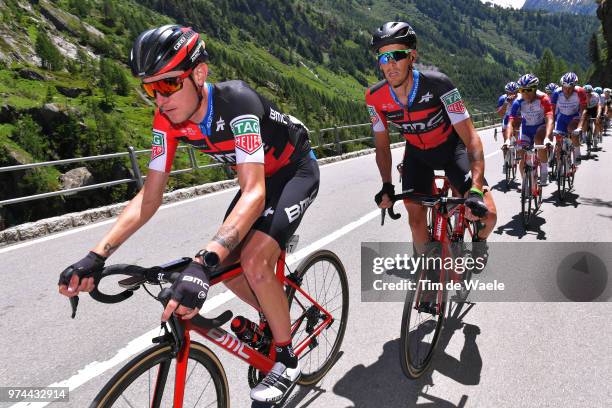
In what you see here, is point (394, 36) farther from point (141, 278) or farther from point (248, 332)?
point (141, 278)

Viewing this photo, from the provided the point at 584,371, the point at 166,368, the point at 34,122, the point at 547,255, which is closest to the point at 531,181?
the point at 547,255

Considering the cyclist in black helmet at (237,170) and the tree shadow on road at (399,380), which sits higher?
the cyclist in black helmet at (237,170)

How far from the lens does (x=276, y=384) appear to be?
2.67 meters

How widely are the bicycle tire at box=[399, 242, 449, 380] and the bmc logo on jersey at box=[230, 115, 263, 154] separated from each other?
158 centimetres

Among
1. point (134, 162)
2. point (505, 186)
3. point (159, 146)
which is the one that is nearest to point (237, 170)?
point (159, 146)

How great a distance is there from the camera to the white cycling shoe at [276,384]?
2.61m

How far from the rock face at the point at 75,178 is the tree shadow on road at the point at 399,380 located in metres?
11.6

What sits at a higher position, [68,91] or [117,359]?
[68,91]

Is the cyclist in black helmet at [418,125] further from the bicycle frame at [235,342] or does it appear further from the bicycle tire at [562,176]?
the bicycle tire at [562,176]

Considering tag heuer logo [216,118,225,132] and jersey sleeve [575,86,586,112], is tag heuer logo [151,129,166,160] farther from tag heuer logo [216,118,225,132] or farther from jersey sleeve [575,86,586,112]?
jersey sleeve [575,86,586,112]

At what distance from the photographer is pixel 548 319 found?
4176 mm

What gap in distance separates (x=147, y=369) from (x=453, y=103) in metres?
3.10

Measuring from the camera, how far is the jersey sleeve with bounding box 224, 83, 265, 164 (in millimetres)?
2490

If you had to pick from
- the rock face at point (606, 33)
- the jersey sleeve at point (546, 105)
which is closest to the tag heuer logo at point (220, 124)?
the jersey sleeve at point (546, 105)
